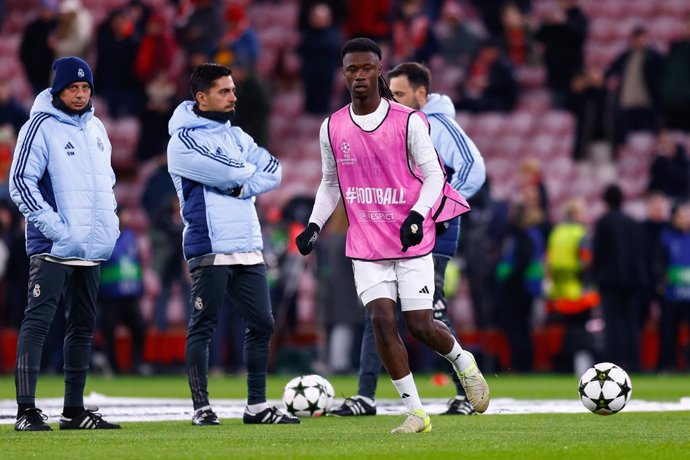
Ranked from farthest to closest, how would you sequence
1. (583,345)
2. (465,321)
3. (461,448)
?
(465,321) < (583,345) < (461,448)

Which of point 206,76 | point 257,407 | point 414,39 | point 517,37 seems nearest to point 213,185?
point 206,76

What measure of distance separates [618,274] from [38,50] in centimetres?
1075

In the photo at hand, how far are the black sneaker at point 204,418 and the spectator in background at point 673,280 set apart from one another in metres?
9.73

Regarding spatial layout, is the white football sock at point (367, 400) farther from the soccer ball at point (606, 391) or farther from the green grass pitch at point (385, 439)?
the soccer ball at point (606, 391)

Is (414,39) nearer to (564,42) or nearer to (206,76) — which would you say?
(564,42)

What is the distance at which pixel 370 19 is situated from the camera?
23.2 metres

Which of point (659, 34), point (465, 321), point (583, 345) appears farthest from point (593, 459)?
point (659, 34)

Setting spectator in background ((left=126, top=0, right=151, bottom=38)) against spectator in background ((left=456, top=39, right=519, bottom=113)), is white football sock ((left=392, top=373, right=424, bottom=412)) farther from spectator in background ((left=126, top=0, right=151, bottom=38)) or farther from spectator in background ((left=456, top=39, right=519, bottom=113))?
spectator in background ((left=126, top=0, right=151, bottom=38))

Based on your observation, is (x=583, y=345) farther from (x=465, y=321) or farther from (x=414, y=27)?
(x=414, y=27)

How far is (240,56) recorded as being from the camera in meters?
22.0

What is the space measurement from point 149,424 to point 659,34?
656 inches

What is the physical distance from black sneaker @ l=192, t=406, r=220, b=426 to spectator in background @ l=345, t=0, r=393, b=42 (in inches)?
538

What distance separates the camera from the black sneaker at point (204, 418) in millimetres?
10016

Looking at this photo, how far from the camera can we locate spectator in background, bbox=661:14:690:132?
852 inches
